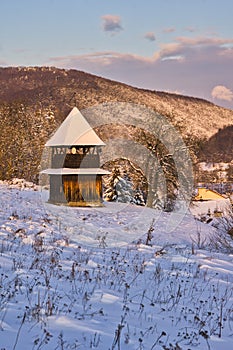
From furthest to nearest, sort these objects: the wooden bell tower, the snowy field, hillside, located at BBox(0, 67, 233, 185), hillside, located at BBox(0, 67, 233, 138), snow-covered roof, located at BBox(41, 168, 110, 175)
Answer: hillside, located at BBox(0, 67, 233, 138) < hillside, located at BBox(0, 67, 233, 185) < the wooden bell tower < snow-covered roof, located at BBox(41, 168, 110, 175) < the snowy field

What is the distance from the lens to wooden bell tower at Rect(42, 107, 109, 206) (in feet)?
73.6

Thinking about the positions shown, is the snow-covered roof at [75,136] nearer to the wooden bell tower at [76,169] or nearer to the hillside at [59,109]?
the wooden bell tower at [76,169]

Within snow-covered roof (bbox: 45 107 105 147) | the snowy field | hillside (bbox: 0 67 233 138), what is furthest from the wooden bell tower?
hillside (bbox: 0 67 233 138)

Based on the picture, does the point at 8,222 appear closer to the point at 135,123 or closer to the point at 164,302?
the point at 164,302

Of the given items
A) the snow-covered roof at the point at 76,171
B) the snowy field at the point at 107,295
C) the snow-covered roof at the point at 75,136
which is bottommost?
the snowy field at the point at 107,295

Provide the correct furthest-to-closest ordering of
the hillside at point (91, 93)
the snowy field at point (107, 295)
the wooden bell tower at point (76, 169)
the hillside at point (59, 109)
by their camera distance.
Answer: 1. the hillside at point (91, 93)
2. the hillside at point (59, 109)
3. the wooden bell tower at point (76, 169)
4. the snowy field at point (107, 295)

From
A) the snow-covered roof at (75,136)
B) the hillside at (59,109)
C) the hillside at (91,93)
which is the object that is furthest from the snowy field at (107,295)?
the hillside at (91,93)

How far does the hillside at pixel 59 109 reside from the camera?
1462 inches

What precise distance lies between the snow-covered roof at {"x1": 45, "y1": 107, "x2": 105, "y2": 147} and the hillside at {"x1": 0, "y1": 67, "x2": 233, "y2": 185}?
1143 cm

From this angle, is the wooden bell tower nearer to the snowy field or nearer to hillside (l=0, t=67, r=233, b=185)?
the snowy field

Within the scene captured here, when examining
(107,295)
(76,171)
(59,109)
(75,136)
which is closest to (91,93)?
(59,109)

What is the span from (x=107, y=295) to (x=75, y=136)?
56.3 feet

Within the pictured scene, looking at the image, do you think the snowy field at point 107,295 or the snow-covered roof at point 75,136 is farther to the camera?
the snow-covered roof at point 75,136

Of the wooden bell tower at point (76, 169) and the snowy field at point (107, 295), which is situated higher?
the wooden bell tower at point (76, 169)
